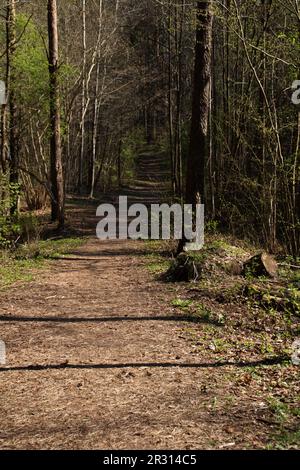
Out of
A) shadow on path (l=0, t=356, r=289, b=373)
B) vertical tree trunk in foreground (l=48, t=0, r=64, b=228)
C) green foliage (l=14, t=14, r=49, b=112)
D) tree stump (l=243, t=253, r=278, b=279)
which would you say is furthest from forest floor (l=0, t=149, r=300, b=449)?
green foliage (l=14, t=14, r=49, b=112)

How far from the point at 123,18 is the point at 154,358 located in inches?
873

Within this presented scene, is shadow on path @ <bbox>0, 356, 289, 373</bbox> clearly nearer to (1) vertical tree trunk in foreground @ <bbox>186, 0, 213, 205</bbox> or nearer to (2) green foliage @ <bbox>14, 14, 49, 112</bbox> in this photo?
(1) vertical tree trunk in foreground @ <bbox>186, 0, 213, 205</bbox>

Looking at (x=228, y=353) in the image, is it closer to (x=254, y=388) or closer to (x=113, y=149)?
(x=254, y=388)

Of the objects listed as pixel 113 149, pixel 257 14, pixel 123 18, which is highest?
pixel 123 18

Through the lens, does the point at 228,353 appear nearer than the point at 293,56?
Yes

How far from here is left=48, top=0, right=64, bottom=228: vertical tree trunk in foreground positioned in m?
14.5

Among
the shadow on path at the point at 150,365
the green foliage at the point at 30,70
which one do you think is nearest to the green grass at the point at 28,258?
the shadow on path at the point at 150,365

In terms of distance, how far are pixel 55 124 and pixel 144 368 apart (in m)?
11.2

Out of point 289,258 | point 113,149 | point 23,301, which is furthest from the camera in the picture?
point 113,149

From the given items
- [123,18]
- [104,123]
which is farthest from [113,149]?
[123,18]

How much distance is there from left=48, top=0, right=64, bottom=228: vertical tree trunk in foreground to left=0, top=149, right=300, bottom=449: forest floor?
6383mm

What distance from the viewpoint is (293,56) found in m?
10.1

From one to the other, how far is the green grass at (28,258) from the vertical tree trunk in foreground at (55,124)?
1.87 meters

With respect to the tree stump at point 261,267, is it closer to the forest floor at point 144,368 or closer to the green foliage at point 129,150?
the forest floor at point 144,368
